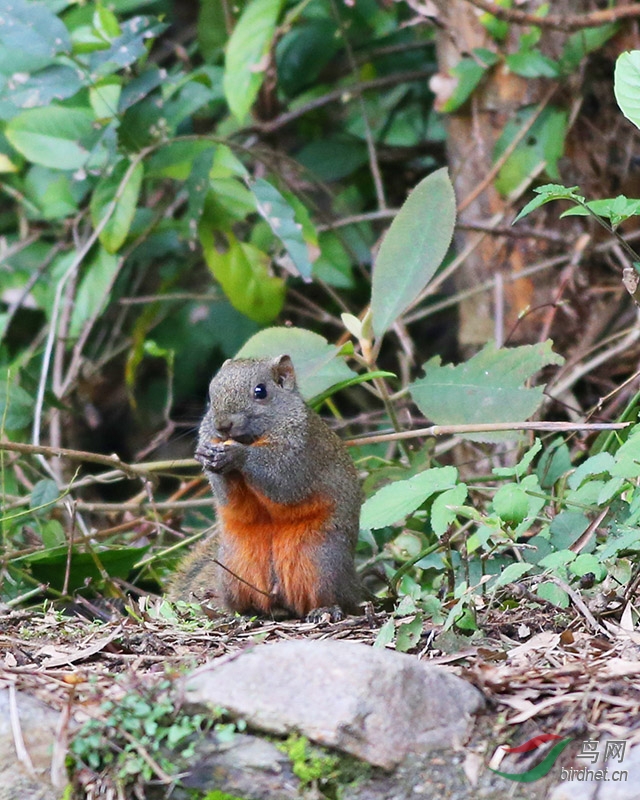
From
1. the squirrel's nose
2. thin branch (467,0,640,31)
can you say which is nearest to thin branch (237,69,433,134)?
thin branch (467,0,640,31)

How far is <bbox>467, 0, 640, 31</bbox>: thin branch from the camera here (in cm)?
510

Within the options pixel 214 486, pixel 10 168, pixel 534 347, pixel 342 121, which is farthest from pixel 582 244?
pixel 10 168

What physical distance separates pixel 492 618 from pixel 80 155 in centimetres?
333

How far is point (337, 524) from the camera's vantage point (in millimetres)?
4000

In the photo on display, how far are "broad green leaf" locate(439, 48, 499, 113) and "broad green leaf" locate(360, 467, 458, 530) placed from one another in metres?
2.94

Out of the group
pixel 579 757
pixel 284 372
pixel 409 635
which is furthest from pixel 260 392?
pixel 579 757

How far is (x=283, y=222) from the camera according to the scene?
5207 mm

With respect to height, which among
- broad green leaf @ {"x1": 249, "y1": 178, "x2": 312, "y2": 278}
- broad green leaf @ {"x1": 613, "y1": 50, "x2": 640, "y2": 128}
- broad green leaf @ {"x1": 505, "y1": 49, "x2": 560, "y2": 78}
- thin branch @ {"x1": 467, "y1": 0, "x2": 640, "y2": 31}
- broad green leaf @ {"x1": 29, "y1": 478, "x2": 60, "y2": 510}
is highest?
broad green leaf @ {"x1": 613, "y1": 50, "x2": 640, "y2": 128}

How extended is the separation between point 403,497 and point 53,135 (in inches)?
130

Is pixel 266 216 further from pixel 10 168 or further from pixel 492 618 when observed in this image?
pixel 492 618

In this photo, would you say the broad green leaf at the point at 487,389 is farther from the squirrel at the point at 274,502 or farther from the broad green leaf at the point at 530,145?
the broad green leaf at the point at 530,145

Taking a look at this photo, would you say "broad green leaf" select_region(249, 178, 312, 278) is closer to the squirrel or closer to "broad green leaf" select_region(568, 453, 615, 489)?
the squirrel

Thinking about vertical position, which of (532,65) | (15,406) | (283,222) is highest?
(532,65)

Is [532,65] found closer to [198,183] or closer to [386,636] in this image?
[198,183]
